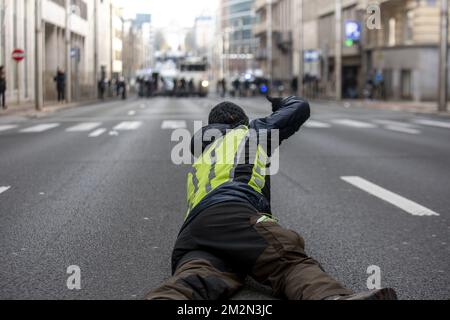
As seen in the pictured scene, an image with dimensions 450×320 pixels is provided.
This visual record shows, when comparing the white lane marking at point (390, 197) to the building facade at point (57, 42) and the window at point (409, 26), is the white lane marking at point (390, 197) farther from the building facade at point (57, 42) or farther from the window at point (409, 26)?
the window at point (409, 26)

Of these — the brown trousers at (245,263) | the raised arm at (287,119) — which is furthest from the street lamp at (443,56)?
the brown trousers at (245,263)

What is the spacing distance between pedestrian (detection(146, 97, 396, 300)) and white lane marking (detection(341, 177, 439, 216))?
10.2 ft

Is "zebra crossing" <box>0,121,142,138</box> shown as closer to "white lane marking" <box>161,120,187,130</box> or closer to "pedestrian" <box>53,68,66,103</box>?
"white lane marking" <box>161,120,187,130</box>

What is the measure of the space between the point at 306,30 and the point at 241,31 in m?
87.7

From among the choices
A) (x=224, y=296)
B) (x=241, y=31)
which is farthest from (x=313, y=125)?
(x=241, y=31)

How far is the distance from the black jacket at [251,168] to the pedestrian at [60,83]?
4433cm

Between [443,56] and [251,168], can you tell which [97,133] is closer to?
[251,168]

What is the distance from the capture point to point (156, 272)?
222 inches

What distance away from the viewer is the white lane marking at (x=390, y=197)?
27.8ft

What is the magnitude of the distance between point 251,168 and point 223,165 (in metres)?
0.18

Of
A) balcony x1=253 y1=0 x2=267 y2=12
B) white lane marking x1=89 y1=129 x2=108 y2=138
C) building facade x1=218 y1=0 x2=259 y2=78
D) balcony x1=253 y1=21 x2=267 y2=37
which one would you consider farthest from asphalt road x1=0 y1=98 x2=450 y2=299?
building facade x1=218 y1=0 x2=259 y2=78

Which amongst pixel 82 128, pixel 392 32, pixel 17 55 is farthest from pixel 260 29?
pixel 82 128

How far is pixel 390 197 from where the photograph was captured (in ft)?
31.1
